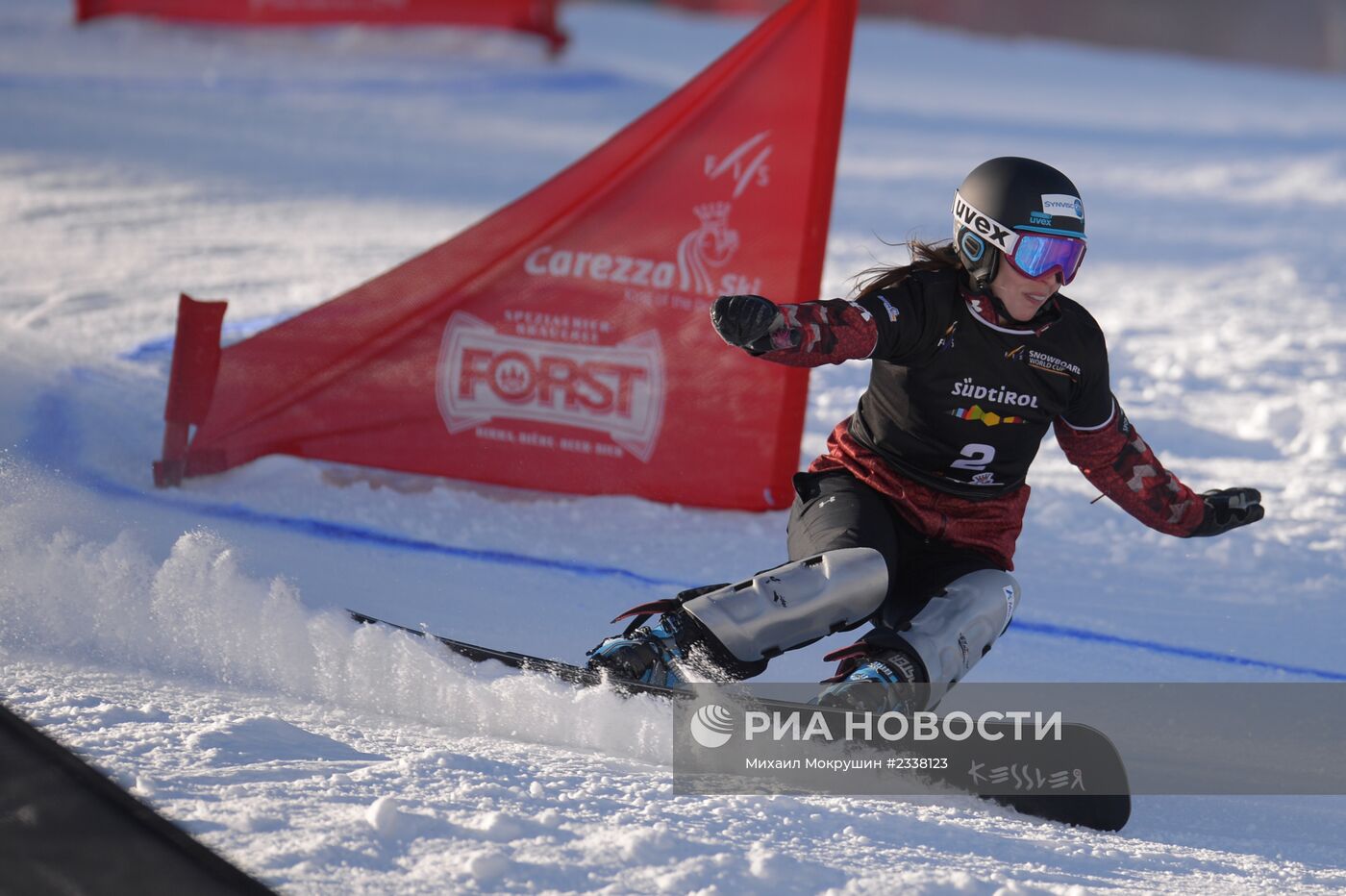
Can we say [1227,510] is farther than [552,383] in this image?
No

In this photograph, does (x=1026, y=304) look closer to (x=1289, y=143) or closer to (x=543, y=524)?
(x=543, y=524)

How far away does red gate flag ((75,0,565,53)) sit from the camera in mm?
11562

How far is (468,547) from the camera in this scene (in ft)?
14.8

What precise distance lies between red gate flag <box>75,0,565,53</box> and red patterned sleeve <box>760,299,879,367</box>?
9528 millimetres

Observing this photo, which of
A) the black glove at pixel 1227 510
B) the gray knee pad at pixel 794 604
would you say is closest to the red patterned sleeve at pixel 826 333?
the gray knee pad at pixel 794 604

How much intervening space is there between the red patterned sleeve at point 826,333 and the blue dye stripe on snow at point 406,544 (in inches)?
54.2

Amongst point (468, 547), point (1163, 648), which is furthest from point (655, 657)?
point (1163, 648)

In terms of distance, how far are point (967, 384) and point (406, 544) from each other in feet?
6.32

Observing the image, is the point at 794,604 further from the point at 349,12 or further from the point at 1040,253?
the point at 349,12

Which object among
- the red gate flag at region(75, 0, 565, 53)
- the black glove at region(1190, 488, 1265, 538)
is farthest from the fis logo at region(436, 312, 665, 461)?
the red gate flag at region(75, 0, 565, 53)

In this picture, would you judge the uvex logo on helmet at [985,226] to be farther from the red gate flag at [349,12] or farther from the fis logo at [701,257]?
the red gate flag at [349,12]

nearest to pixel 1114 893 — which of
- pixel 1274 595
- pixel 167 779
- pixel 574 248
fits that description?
pixel 167 779

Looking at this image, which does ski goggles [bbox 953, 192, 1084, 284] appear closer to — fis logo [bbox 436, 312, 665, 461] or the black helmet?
the black helmet

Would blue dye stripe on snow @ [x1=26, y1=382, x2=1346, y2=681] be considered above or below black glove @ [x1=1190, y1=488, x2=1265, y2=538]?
below
